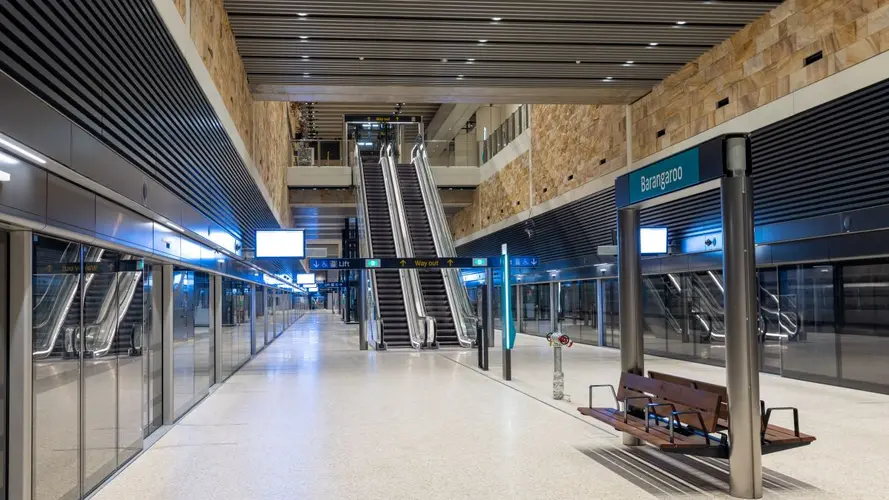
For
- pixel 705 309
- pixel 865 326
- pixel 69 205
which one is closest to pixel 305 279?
pixel 705 309

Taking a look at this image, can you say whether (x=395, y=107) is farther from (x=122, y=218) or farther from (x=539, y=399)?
(x=122, y=218)

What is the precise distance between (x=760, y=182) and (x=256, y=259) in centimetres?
981

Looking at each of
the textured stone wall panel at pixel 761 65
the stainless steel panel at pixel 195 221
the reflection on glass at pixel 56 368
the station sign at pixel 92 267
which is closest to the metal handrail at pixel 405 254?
the textured stone wall panel at pixel 761 65

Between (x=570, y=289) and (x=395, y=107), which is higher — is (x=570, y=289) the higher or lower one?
the lower one

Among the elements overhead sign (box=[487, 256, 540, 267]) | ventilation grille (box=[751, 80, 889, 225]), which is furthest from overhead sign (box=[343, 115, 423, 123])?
ventilation grille (box=[751, 80, 889, 225])

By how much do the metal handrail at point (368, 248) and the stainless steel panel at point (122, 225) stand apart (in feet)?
44.8

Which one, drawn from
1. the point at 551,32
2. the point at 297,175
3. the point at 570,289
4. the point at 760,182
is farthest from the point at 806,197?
the point at 297,175

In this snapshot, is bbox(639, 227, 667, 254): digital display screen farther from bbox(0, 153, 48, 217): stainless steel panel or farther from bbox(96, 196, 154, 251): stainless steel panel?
bbox(0, 153, 48, 217): stainless steel panel

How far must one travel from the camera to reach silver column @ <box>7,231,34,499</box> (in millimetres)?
3992

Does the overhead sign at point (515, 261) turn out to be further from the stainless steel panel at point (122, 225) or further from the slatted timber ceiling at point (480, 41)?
the stainless steel panel at point (122, 225)

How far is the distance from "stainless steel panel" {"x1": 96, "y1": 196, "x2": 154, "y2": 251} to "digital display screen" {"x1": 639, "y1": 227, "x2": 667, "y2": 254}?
34.2 feet

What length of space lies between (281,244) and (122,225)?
1082 cm

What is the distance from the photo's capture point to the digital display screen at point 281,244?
16156 mm

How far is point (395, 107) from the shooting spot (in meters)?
40.1
